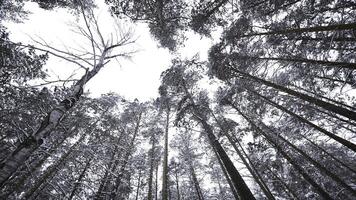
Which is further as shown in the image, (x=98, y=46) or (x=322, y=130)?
(x=322, y=130)

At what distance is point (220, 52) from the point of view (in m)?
8.97

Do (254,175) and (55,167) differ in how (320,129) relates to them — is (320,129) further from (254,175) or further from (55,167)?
(55,167)

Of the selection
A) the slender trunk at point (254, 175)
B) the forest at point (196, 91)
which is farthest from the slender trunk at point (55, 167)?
the slender trunk at point (254, 175)

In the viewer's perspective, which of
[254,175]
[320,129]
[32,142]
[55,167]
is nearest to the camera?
[32,142]

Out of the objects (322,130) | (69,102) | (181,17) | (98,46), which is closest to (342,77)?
(322,130)

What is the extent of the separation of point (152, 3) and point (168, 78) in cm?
559

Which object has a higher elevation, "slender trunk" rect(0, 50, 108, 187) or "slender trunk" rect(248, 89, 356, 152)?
"slender trunk" rect(248, 89, 356, 152)

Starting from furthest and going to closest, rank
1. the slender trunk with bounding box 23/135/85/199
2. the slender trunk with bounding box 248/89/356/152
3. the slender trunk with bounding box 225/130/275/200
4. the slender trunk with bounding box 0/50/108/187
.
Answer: the slender trunk with bounding box 225/130/275/200 < the slender trunk with bounding box 248/89/356/152 < the slender trunk with bounding box 23/135/85/199 < the slender trunk with bounding box 0/50/108/187

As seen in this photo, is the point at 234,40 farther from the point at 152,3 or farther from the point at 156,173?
the point at 156,173

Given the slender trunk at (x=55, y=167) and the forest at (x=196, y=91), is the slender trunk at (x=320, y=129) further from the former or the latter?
the slender trunk at (x=55, y=167)

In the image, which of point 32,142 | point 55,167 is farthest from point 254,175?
point 32,142

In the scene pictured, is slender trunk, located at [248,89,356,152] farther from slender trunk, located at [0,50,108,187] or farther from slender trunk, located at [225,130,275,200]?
slender trunk, located at [0,50,108,187]

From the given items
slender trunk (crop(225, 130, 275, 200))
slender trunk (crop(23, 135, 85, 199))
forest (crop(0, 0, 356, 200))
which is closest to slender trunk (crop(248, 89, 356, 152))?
forest (crop(0, 0, 356, 200))

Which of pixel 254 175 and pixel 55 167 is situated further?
pixel 254 175
